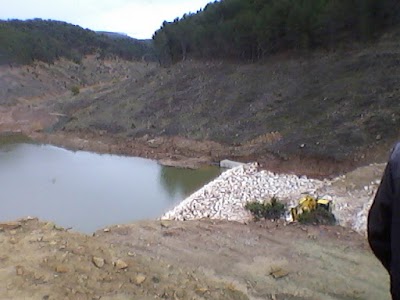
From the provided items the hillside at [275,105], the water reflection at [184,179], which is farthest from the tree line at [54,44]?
the water reflection at [184,179]

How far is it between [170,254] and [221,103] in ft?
74.9

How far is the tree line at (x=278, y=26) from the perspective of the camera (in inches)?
1137

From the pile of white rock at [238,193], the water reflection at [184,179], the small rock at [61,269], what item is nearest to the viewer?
the small rock at [61,269]

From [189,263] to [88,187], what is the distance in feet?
44.8

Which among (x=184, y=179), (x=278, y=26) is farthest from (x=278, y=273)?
(x=278, y=26)

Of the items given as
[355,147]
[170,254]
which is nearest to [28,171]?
[355,147]

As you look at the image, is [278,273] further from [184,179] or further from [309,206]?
[184,179]

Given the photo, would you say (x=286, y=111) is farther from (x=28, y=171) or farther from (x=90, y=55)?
(x=90, y=55)

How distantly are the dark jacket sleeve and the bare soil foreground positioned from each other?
371 cm

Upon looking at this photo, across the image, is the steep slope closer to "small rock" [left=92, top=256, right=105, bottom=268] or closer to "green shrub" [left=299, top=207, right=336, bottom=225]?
"green shrub" [left=299, top=207, right=336, bottom=225]

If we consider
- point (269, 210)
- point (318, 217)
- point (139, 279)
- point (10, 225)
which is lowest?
point (269, 210)

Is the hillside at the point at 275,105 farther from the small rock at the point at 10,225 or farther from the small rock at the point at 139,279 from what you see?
the small rock at the point at 139,279

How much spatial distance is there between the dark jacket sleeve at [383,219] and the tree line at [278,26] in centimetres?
2857

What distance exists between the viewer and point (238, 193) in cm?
1711
